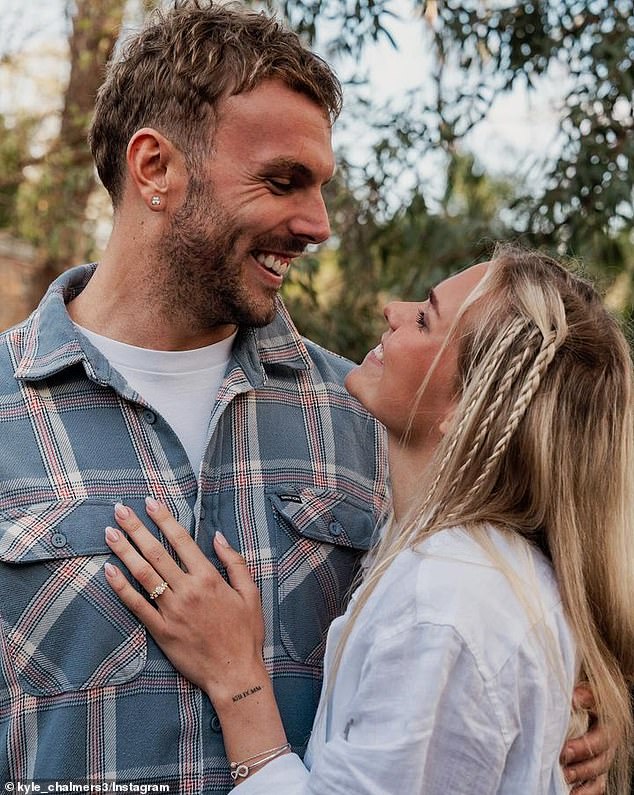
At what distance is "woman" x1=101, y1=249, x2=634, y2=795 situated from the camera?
1617mm

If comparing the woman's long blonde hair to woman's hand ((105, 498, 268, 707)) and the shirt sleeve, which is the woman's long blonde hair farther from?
woman's hand ((105, 498, 268, 707))

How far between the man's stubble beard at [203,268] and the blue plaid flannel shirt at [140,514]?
0.43 ft

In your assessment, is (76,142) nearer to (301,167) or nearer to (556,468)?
(301,167)

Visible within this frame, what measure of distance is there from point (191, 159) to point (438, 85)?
80.5 inches

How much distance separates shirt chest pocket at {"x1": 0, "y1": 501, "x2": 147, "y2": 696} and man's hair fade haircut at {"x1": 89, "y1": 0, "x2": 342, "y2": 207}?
3.10 ft

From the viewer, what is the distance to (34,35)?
782cm

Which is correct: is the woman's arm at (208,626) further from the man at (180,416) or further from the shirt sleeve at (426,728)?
the shirt sleeve at (426,728)

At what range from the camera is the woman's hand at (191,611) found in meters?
2.05

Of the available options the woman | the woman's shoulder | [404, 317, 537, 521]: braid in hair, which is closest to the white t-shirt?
the woman

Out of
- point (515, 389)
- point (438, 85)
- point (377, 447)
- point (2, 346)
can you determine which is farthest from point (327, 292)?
point (515, 389)

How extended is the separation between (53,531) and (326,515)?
64 cm

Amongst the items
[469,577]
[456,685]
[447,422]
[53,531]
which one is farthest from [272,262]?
[456,685]

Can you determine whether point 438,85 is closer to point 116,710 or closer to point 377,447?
point 377,447

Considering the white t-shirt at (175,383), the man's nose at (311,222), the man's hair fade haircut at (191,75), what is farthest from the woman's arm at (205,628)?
the man's hair fade haircut at (191,75)
